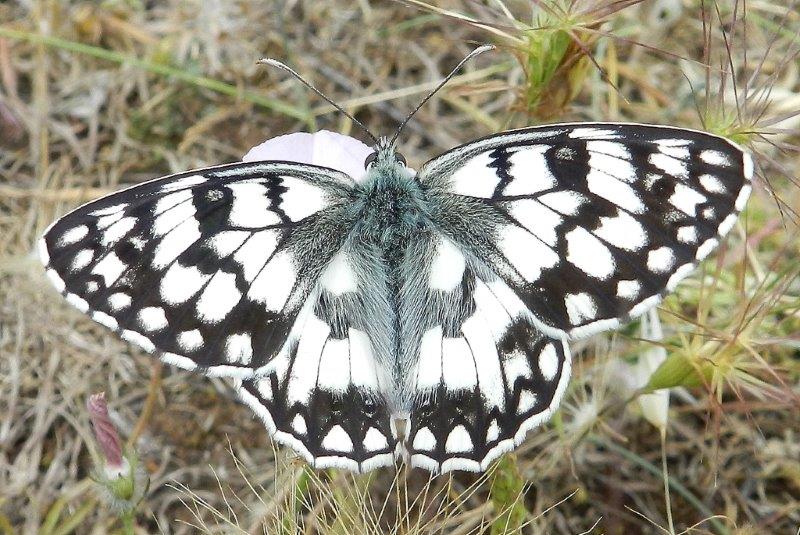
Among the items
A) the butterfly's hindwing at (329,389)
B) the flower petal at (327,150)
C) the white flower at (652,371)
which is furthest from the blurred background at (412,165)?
the flower petal at (327,150)

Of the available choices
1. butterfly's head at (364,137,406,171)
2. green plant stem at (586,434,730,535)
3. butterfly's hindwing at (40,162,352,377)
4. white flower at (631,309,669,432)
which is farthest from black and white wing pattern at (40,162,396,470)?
green plant stem at (586,434,730,535)

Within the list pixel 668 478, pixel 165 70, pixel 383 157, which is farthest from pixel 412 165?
pixel 668 478

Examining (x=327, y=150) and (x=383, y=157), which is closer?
(x=383, y=157)

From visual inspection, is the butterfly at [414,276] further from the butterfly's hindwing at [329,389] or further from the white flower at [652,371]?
the white flower at [652,371]

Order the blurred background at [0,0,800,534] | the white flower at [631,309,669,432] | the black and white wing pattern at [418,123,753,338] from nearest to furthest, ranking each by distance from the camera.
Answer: the black and white wing pattern at [418,123,753,338] → the blurred background at [0,0,800,534] → the white flower at [631,309,669,432]

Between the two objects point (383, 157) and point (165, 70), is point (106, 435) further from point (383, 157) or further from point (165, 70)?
point (165, 70)

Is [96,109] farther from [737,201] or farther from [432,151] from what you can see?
[737,201]

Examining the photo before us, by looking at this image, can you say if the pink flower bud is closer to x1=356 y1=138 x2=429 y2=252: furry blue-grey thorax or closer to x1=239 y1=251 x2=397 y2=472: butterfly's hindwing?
x1=239 y1=251 x2=397 y2=472: butterfly's hindwing
